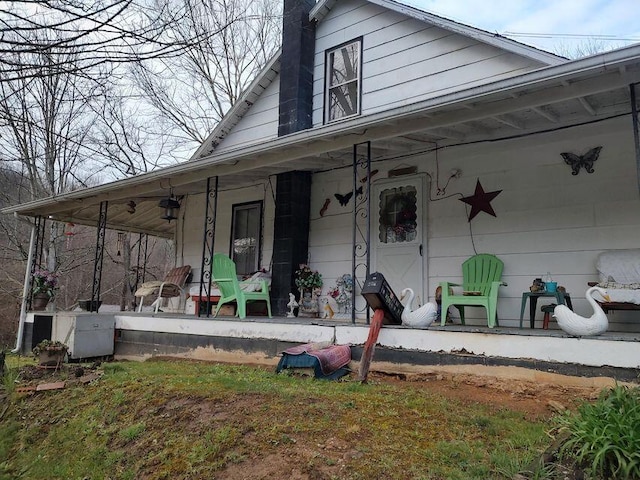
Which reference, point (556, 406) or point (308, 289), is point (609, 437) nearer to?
point (556, 406)

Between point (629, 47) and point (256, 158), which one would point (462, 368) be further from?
point (256, 158)

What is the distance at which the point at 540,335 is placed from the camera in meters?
3.57

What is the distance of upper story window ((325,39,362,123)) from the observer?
7.17 m

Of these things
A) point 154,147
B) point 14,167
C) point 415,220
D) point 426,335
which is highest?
point 154,147

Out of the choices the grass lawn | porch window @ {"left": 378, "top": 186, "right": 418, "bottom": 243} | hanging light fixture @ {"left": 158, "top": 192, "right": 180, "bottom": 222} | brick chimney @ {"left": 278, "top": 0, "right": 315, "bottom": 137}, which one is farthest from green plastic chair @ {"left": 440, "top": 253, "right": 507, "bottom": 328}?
hanging light fixture @ {"left": 158, "top": 192, "right": 180, "bottom": 222}

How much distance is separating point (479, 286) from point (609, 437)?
307 centimetres

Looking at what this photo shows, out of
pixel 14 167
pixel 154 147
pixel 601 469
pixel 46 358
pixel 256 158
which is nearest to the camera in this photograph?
pixel 601 469

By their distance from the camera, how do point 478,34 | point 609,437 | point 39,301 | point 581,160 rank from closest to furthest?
point 609,437, point 581,160, point 478,34, point 39,301

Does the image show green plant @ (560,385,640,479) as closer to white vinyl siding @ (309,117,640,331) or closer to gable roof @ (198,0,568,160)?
white vinyl siding @ (309,117,640,331)

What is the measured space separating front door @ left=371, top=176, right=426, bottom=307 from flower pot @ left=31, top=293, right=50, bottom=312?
19.4ft

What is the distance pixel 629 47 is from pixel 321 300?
4.67 m

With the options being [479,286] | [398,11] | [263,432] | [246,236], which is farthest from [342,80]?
[263,432]

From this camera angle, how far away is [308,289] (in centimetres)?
663

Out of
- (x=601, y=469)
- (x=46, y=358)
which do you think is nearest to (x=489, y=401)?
(x=601, y=469)
